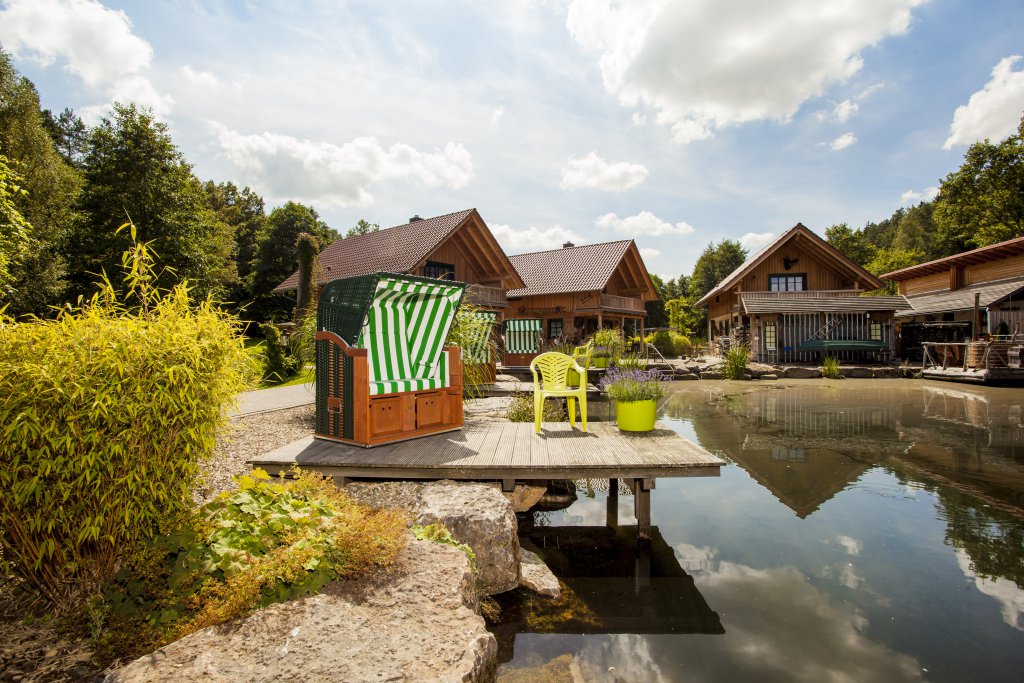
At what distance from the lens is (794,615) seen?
3711 mm

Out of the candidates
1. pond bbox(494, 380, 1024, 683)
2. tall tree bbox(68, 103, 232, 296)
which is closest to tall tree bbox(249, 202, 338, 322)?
tall tree bbox(68, 103, 232, 296)

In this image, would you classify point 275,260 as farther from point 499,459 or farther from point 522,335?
point 499,459

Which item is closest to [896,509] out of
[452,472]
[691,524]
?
[691,524]

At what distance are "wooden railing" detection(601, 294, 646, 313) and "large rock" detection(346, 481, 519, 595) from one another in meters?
21.1

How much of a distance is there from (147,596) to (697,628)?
3361 millimetres

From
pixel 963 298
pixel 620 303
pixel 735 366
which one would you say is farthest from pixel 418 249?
pixel 963 298

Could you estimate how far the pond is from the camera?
3.23 metres

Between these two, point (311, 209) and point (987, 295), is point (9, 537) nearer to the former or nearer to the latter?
point (987, 295)

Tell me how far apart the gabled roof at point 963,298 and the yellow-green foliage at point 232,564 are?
960 inches

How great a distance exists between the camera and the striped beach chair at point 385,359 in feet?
16.9

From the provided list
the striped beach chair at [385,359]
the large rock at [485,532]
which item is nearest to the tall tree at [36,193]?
the striped beach chair at [385,359]

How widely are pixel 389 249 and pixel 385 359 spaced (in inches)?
591

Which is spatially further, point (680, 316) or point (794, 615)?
point (680, 316)

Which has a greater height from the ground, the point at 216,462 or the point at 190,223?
the point at 190,223
